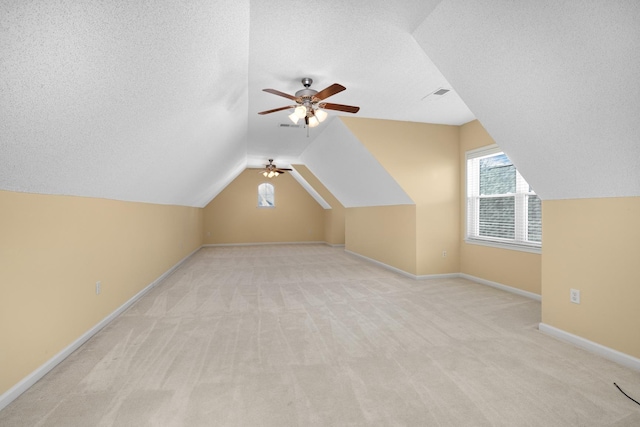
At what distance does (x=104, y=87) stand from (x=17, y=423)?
6.58 feet

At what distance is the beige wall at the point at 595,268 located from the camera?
2.37 m

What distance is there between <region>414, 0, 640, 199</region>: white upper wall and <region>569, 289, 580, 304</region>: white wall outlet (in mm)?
870

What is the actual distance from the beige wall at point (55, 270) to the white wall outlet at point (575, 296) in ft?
14.3

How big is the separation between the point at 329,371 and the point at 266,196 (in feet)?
30.1

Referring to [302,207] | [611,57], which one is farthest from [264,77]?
[302,207]

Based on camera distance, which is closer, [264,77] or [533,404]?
[533,404]

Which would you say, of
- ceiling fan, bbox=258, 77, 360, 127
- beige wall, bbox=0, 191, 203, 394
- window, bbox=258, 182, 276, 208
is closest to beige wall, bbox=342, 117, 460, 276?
ceiling fan, bbox=258, 77, 360, 127

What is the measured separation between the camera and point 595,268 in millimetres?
2617

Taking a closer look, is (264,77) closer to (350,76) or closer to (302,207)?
(350,76)

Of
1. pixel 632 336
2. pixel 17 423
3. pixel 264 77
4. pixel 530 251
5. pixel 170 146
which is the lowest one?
pixel 17 423

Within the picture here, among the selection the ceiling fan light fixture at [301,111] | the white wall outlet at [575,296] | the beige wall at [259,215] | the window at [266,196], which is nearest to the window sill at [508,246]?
the white wall outlet at [575,296]

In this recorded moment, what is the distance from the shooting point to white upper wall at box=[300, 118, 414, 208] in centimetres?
523

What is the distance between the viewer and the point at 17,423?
173cm

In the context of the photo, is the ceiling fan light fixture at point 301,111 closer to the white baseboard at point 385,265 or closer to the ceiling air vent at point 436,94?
the ceiling air vent at point 436,94
